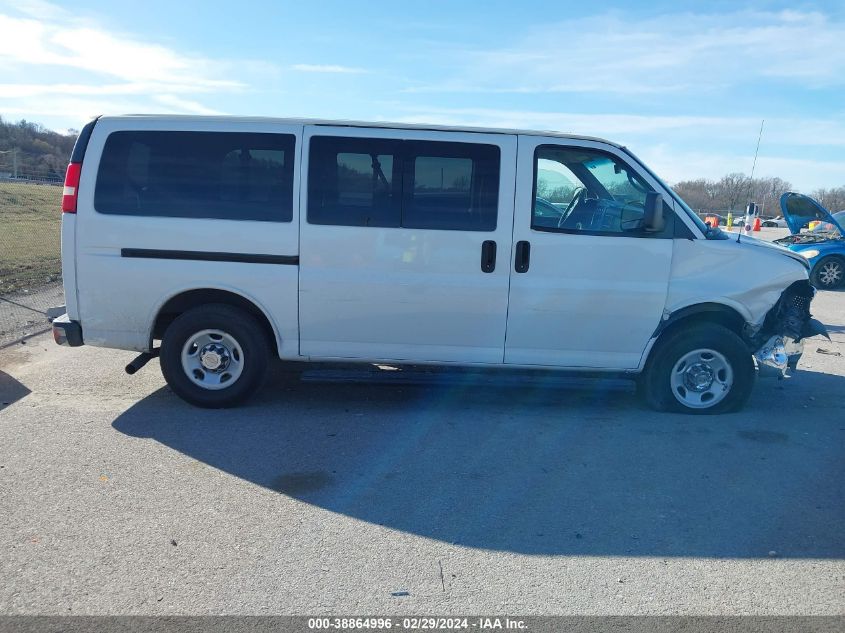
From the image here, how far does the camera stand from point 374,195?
5.39 metres

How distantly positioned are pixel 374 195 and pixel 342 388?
6.31ft

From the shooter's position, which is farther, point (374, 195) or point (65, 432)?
point (374, 195)

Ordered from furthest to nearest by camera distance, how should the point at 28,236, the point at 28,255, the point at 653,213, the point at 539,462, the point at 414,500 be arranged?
the point at 28,236 < the point at 28,255 < the point at 653,213 < the point at 539,462 < the point at 414,500

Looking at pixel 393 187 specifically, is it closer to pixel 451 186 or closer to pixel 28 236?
pixel 451 186

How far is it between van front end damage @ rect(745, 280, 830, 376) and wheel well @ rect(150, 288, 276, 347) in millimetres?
4086

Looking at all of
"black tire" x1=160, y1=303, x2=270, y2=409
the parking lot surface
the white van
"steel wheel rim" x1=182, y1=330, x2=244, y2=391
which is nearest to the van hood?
the parking lot surface

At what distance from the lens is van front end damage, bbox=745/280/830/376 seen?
582 cm

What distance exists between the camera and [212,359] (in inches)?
220

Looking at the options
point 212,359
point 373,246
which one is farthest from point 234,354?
point 373,246

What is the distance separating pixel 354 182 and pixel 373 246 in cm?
53

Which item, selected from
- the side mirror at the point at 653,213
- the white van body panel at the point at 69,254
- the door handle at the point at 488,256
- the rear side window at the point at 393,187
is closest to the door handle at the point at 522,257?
the door handle at the point at 488,256

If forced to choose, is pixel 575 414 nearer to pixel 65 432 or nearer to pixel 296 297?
pixel 296 297

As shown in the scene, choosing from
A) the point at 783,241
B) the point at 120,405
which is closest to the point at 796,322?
the point at 120,405

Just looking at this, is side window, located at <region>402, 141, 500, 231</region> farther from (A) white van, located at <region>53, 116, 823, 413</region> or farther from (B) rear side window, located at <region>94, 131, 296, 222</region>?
(B) rear side window, located at <region>94, 131, 296, 222</region>
